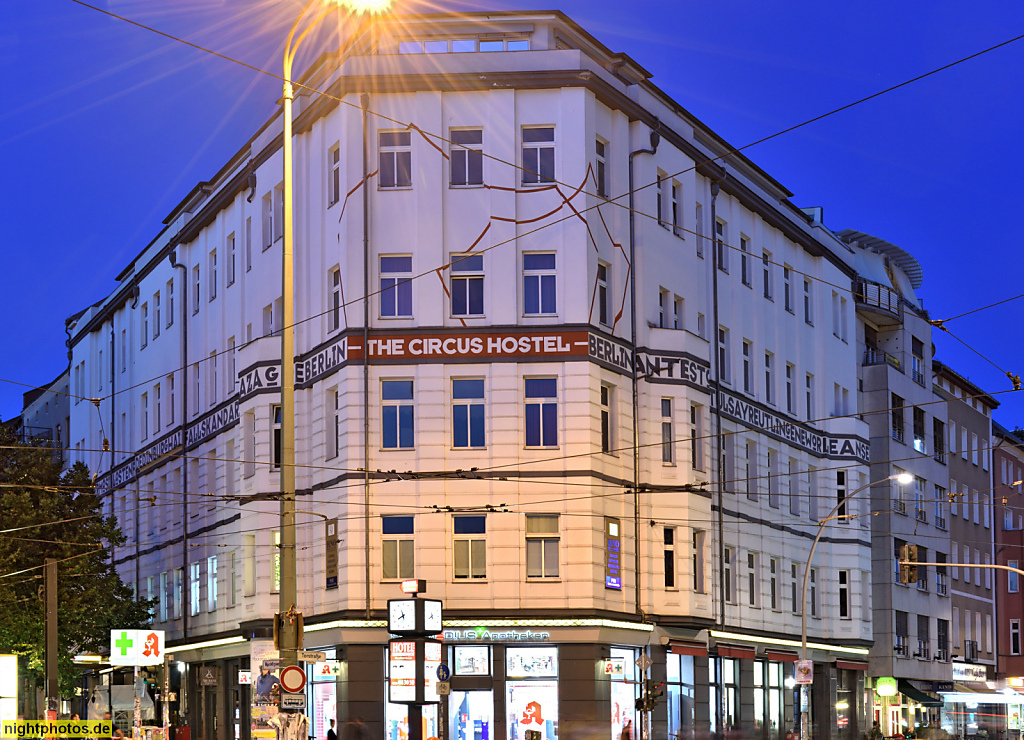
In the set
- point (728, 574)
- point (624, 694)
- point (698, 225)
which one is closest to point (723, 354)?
point (698, 225)

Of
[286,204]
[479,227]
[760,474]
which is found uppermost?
[479,227]

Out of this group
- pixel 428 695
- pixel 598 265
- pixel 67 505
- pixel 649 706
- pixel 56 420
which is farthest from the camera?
pixel 56 420

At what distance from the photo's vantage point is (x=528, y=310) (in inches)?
1649

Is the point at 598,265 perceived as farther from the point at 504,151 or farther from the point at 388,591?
the point at 388,591

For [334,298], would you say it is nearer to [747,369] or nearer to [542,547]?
[542,547]

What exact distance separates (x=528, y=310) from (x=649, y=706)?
11.5 m

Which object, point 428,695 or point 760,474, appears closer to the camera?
point 428,695

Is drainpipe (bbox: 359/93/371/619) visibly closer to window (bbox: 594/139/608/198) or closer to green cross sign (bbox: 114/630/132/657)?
green cross sign (bbox: 114/630/132/657)

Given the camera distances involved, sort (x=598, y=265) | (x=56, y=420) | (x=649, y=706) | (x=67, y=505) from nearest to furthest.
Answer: (x=649, y=706) → (x=598, y=265) → (x=67, y=505) → (x=56, y=420)

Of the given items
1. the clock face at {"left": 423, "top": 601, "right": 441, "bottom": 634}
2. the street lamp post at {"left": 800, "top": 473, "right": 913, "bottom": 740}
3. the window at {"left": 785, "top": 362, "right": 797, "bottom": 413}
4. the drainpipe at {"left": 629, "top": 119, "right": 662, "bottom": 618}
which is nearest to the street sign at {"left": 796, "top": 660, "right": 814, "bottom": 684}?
the street lamp post at {"left": 800, "top": 473, "right": 913, "bottom": 740}

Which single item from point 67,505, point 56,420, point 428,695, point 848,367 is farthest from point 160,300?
point 428,695

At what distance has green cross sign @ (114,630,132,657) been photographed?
126 feet

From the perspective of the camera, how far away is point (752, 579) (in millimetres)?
51125

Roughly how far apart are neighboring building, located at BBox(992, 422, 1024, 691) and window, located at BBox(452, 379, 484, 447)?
46821 millimetres
